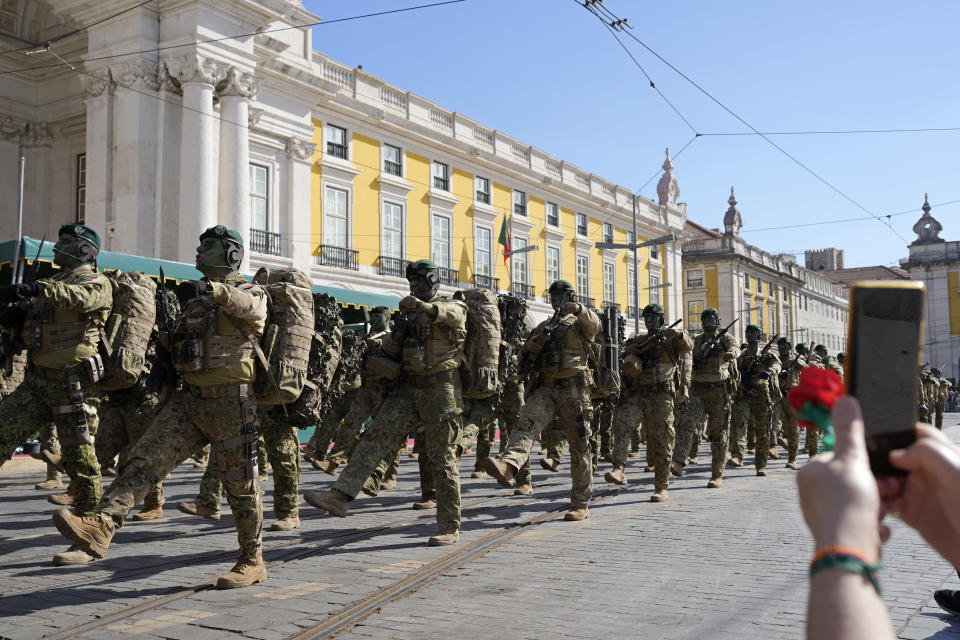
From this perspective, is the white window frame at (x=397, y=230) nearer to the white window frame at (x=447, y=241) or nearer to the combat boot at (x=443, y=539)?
the white window frame at (x=447, y=241)

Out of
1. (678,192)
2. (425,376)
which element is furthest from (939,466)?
(678,192)

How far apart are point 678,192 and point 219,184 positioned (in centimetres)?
3501

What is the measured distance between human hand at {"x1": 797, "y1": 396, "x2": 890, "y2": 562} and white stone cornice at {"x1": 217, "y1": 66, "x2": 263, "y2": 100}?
22309 mm

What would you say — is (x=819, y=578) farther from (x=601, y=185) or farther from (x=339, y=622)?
(x=601, y=185)

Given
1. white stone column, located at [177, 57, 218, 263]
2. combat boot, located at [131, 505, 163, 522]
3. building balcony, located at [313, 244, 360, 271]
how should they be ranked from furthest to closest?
building balcony, located at [313, 244, 360, 271]
white stone column, located at [177, 57, 218, 263]
combat boot, located at [131, 505, 163, 522]

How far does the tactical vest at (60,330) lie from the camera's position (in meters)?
6.27

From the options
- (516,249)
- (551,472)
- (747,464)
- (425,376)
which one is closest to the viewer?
(425,376)

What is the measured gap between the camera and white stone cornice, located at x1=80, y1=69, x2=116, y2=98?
829 inches

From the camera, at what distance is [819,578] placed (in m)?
1.23

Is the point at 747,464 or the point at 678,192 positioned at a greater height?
the point at 678,192

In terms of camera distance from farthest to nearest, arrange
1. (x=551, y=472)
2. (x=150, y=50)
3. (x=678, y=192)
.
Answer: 1. (x=678, y=192)
2. (x=150, y=50)
3. (x=551, y=472)

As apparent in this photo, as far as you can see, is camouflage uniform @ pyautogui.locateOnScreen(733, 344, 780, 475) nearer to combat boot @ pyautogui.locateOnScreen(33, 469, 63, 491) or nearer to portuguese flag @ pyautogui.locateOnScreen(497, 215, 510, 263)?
combat boot @ pyautogui.locateOnScreen(33, 469, 63, 491)

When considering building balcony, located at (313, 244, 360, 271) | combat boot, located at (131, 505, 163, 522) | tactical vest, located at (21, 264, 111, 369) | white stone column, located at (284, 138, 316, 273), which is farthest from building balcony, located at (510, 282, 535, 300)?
tactical vest, located at (21, 264, 111, 369)

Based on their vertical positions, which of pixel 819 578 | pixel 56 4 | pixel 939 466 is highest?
pixel 56 4
